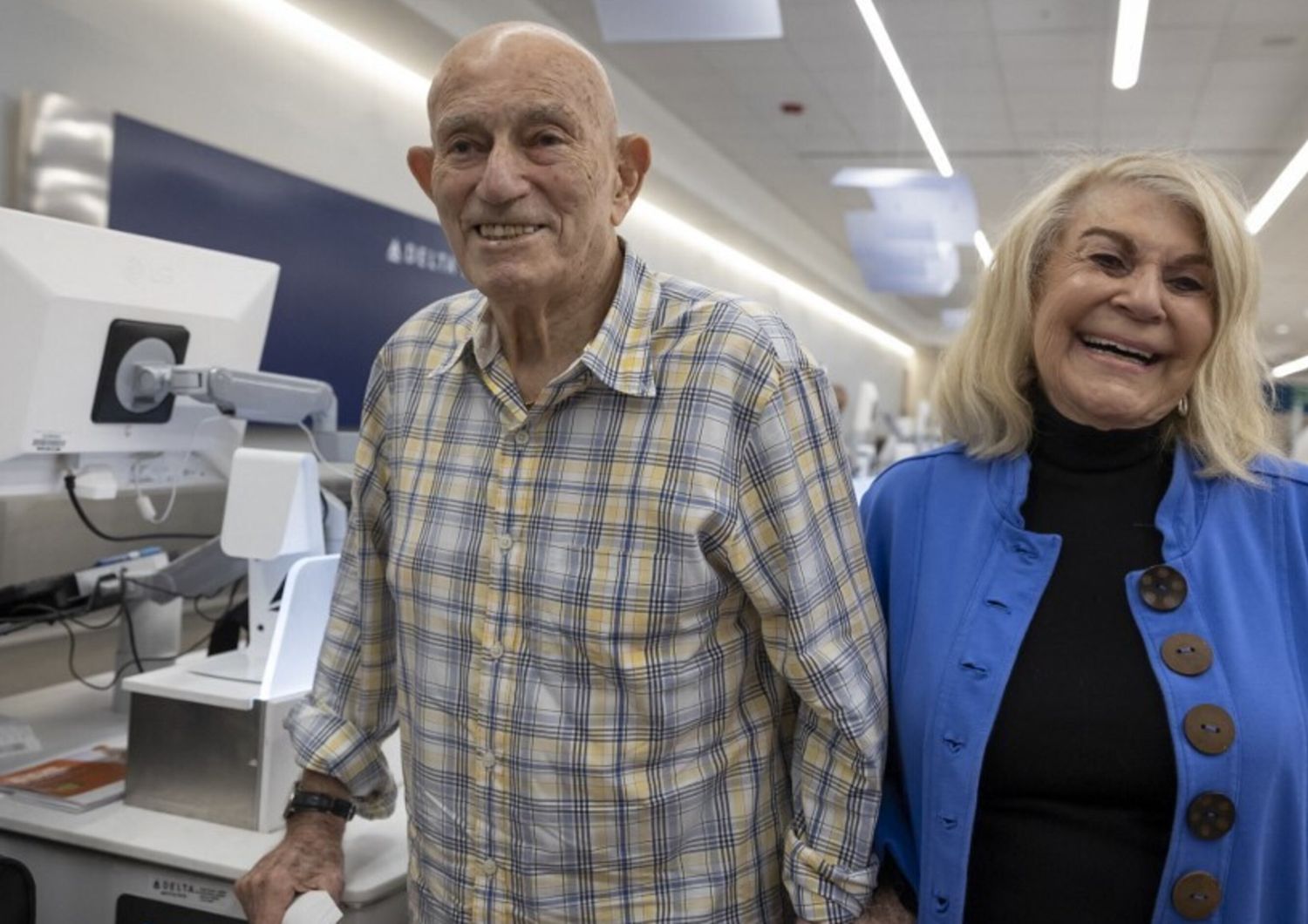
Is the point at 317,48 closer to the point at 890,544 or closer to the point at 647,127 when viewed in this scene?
the point at 647,127

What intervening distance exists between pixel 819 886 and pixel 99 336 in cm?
131

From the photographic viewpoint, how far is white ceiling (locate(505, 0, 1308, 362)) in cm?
468

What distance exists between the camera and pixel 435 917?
1.17 m

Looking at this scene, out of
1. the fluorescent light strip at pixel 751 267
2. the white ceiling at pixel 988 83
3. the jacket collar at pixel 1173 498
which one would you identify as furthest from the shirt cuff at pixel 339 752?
the fluorescent light strip at pixel 751 267

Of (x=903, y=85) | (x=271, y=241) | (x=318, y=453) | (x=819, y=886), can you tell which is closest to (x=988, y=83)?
(x=903, y=85)

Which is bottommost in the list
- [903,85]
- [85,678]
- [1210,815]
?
[85,678]

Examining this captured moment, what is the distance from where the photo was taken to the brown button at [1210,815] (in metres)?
1.03

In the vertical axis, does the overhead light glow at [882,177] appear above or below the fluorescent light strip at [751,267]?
below

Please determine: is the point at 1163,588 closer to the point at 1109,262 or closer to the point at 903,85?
the point at 1109,262

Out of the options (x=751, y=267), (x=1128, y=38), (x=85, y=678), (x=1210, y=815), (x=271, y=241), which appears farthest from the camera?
(x=751, y=267)

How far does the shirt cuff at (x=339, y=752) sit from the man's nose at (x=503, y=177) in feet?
2.16

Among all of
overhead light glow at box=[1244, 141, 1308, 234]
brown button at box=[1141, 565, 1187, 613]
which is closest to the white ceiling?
overhead light glow at box=[1244, 141, 1308, 234]

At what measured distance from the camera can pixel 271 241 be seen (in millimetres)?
3676

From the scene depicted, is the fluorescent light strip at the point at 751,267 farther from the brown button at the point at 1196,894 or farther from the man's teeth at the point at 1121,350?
the brown button at the point at 1196,894
